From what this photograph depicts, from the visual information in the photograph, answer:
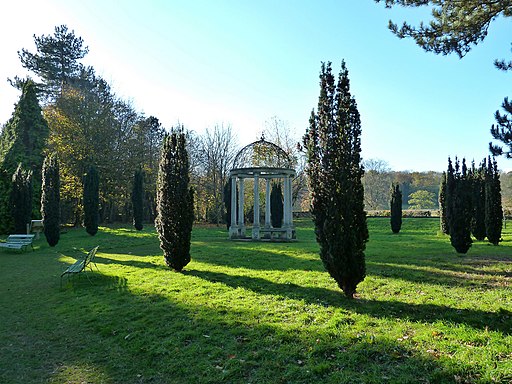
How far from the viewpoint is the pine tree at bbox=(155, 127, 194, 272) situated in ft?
31.0

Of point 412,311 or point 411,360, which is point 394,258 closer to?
point 412,311

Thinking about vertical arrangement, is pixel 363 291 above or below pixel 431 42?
below

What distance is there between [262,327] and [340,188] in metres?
2.63

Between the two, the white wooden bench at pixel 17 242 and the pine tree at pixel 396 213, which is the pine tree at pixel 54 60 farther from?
the pine tree at pixel 396 213

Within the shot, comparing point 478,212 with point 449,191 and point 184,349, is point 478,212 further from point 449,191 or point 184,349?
point 184,349

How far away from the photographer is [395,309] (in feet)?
18.4

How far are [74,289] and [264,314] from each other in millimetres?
5034

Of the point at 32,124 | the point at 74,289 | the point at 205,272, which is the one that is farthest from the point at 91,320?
the point at 32,124

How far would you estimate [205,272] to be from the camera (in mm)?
9203

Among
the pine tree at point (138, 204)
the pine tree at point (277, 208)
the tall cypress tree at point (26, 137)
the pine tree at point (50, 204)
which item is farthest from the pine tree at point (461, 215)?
the tall cypress tree at point (26, 137)

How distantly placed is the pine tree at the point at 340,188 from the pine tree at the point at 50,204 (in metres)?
14.7

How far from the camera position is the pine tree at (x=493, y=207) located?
1426cm

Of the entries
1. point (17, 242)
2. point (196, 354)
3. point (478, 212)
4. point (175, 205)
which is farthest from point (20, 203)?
point (478, 212)

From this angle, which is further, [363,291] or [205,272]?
[205,272]
